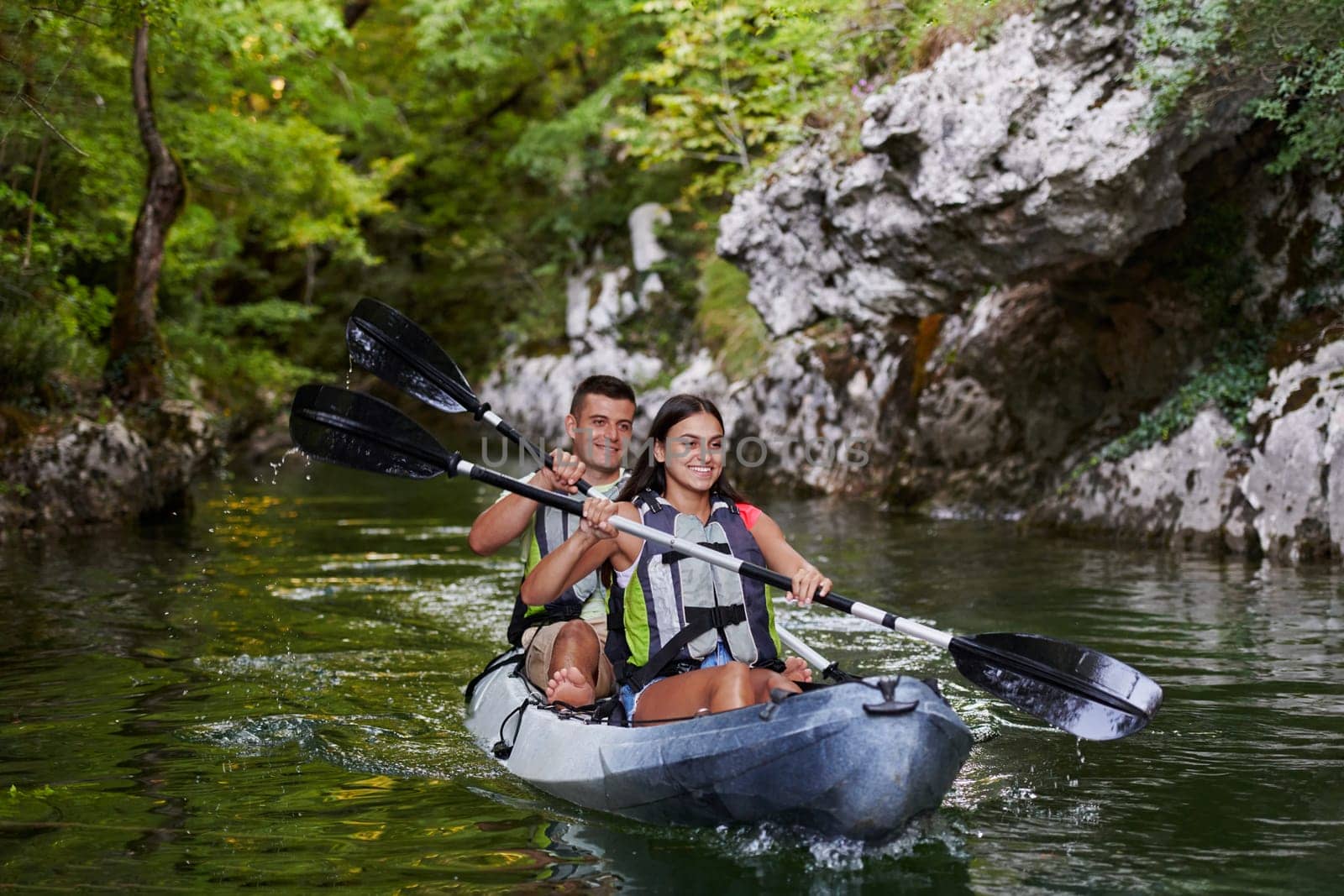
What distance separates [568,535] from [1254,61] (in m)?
5.73

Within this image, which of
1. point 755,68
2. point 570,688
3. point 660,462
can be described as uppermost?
point 755,68

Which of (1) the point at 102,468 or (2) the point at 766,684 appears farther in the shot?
(1) the point at 102,468

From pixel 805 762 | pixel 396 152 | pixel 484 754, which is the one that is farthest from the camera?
pixel 396 152

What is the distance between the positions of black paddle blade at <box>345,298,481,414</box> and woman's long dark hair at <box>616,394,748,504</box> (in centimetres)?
170

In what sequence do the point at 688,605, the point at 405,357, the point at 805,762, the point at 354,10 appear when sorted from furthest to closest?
the point at 354,10 → the point at 405,357 → the point at 688,605 → the point at 805,762

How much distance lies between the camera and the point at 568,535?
15.9 feet

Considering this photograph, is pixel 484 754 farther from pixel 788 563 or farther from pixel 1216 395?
pixel 1216 395

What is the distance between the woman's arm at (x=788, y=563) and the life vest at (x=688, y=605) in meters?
0.08

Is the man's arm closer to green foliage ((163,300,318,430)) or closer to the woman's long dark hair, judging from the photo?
the woman's long dark hair

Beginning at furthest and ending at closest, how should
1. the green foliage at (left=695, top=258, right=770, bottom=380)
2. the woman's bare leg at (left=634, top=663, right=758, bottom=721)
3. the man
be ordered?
the green foliage at (left=695, top=258, right=770, bottom=380) → the man → the woman's bare leg at (left=634, top=663, right=758, bottom=721)

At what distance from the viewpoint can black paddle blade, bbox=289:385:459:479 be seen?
497cm

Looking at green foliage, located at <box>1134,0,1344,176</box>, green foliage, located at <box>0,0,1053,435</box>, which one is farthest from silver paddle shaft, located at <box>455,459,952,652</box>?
green foliage, located at <box>1134,0,1344,176</box>

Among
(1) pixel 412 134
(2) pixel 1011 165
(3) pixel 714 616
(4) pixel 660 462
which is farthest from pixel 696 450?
(1) pixel 412 134

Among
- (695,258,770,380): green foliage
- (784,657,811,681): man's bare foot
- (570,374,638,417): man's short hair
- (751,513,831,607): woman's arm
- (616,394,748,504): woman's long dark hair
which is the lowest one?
(784,657,811,681): man's bare foot
